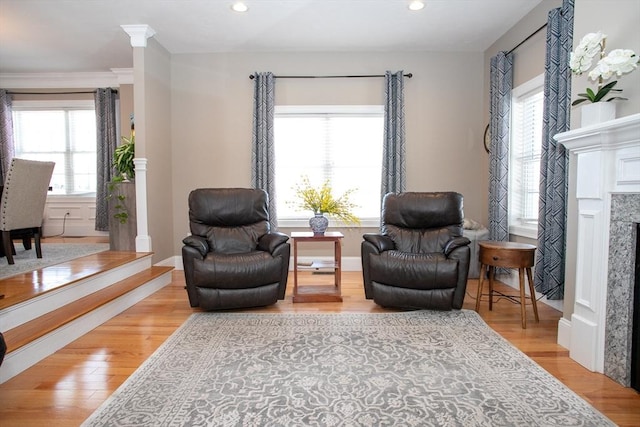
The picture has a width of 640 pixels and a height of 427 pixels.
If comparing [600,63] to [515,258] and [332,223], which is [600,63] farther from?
[332,223]

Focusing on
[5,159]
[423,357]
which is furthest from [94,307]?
[5,159]

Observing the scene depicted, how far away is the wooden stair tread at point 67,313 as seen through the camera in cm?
225

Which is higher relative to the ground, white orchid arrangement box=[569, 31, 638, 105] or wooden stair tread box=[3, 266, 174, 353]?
white orchid arrangement box=[569, 31, 638, 105]

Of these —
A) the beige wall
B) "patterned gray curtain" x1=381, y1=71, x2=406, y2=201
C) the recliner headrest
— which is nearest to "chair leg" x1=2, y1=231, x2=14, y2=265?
the beige wall

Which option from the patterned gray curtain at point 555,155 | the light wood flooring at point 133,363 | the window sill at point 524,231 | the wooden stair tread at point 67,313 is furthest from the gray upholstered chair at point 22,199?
the window sill at point 524,231

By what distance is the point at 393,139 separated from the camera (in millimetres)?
4777

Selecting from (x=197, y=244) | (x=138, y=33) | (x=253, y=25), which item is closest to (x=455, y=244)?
(x=197, y=244)

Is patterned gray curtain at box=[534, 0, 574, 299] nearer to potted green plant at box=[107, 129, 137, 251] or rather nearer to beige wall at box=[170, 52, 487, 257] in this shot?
beige wall at box=[170, 52, 487, 257]

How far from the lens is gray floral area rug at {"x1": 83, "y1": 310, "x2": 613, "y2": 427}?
1.72 metres

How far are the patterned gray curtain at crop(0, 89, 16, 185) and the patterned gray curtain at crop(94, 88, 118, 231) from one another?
1490mm

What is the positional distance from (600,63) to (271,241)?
2.67 metres

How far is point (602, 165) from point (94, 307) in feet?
11.9

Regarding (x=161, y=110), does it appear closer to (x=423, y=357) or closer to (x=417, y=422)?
(x=423, y=357)

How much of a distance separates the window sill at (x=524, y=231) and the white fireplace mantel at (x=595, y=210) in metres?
1.46
